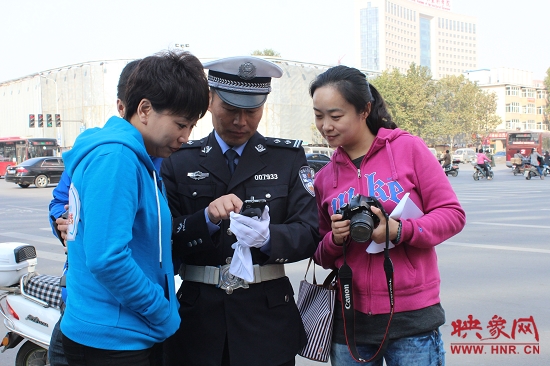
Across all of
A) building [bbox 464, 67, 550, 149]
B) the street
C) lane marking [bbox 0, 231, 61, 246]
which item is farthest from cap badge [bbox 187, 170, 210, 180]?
building [bbox 464, 67, 550, 149]

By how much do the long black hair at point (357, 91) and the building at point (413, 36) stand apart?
134 meters

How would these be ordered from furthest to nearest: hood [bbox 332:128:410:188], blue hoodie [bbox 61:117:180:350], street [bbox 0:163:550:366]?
street [bbox 0:163:550:366] → hood [bbox 332:128:410:188] → blue hoodie [bbox 61:117:180:350]

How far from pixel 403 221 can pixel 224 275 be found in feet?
2.33

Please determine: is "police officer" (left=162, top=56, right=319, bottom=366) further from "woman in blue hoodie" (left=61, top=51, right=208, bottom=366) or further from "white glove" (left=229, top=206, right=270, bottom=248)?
"woman in blue hoodie" (left=61, top=51, right=208, bottom=366)

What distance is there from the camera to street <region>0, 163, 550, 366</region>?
14.3 feet

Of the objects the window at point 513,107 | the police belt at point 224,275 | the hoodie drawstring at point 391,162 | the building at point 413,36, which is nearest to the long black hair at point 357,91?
the hoodie drawstring at point 391,162

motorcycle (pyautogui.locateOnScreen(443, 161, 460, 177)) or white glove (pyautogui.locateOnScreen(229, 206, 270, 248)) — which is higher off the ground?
white glove (pyautogui.locateOnScreen(229, 206, 270, 248))

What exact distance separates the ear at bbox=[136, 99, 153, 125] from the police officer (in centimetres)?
37

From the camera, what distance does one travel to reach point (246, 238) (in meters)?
1.93

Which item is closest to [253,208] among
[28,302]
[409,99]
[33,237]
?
[28,302]

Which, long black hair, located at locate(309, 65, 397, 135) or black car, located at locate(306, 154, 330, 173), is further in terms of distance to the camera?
black car, located at locate(306, 154, 330, 173)

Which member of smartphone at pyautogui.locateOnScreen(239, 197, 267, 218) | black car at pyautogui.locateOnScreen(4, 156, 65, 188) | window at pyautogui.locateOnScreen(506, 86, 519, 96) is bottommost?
black car at pyautogui.locateOnScreen(4, 156, 65, 188)

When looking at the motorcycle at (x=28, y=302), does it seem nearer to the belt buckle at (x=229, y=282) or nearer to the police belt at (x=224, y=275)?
the police belt at (x=224, y=275)

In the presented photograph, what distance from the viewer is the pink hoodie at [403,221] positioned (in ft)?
7.05
